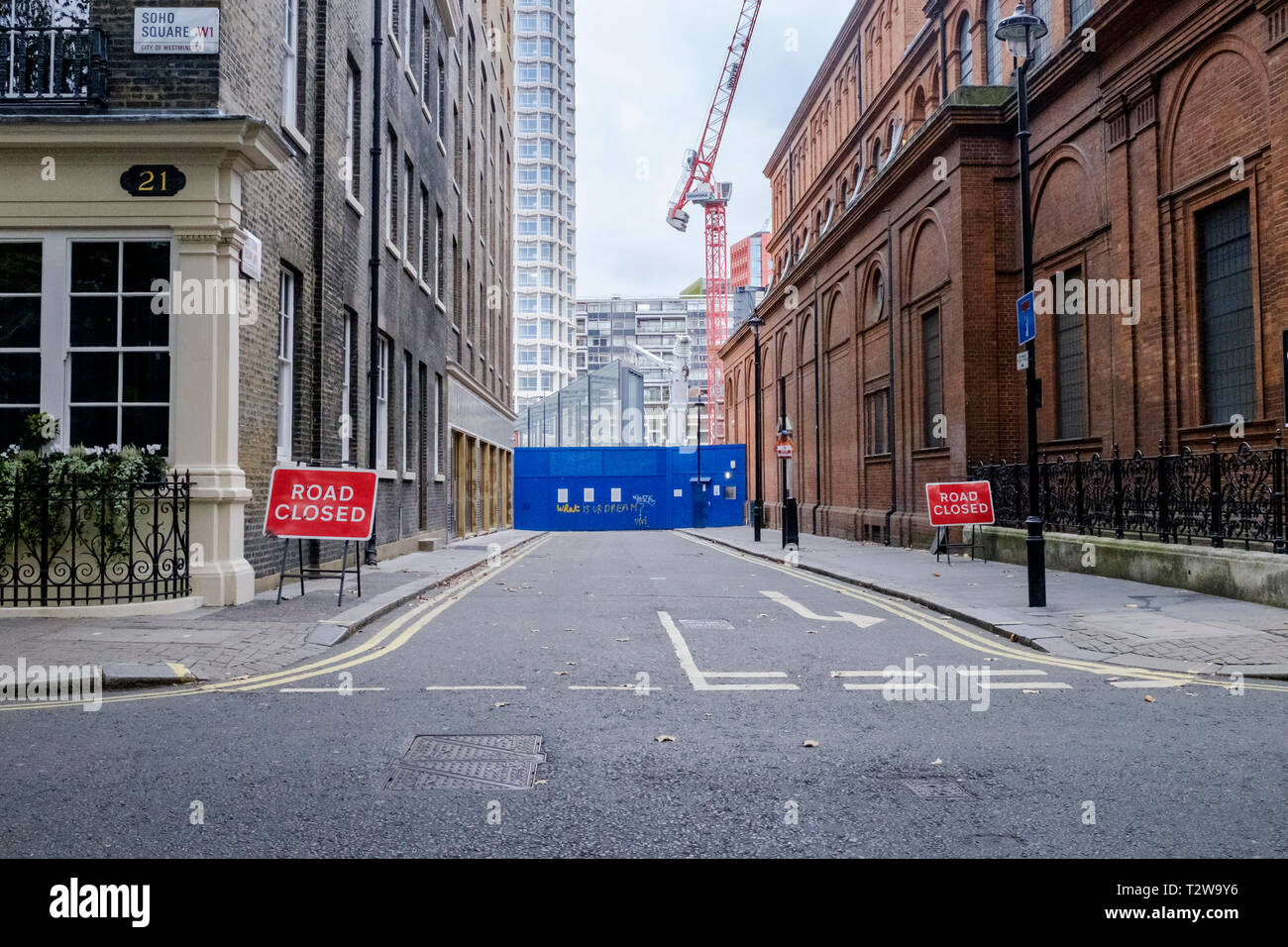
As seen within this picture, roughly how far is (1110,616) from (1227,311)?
24.5ft

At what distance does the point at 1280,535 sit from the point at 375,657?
9.94 metres

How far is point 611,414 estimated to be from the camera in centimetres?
5931

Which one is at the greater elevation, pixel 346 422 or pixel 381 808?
pixel 346 422

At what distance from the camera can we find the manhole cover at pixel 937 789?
14.5ft

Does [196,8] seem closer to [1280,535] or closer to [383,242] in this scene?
[383,242]

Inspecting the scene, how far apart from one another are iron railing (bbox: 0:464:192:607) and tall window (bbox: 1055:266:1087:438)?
1636cm

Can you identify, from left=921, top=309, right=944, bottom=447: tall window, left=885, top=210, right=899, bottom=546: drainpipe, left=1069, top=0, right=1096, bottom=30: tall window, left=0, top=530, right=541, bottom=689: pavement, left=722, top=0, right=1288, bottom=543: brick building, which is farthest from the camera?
left=885, top=210, right=899, bottom=546: drainpipe

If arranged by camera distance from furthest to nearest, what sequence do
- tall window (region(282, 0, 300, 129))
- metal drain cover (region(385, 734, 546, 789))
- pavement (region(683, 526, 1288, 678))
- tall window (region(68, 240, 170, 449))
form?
tall window (region(282, 0, 300, 129)), tall window (region(68, 240, 170, 449)), pavement (region(683, 526, 1288, 678)), metal drain cover (region(385, 734, 546, 789))

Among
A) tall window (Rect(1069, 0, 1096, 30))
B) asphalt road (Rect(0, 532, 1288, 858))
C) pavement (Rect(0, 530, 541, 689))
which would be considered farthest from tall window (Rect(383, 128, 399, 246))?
tall window (Rect(1069, 0, 1096, 30))

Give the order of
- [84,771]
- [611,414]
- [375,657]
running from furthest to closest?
[611,414] → [375,657] → [84,771]

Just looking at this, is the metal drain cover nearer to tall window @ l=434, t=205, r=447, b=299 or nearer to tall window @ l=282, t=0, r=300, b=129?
tall window @ l=282, t=0, r=300, b=129

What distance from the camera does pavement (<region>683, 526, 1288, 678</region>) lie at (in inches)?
322

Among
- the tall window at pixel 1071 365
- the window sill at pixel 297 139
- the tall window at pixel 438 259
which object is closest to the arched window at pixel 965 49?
the tall window at pixel 1071 365

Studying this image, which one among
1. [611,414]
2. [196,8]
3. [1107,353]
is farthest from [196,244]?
[611,414]
